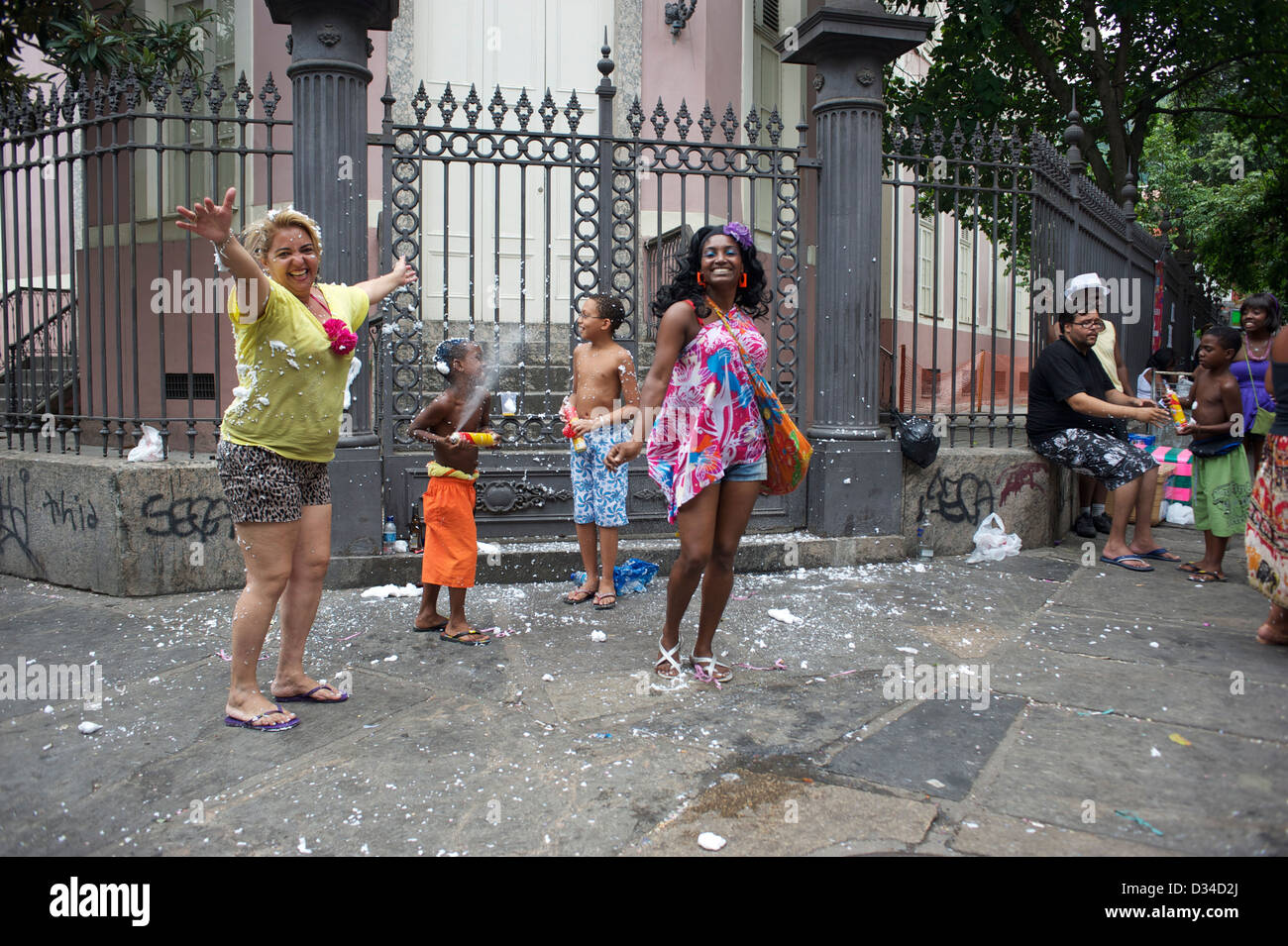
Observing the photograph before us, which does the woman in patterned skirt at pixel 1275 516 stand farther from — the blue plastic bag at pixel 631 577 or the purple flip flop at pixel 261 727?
the purple flip flop at pixel 261 727

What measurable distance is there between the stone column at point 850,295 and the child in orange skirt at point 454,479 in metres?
2.74

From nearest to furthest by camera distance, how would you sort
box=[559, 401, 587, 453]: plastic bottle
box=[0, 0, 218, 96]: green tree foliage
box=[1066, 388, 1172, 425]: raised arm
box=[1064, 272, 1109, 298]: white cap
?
box=[559, 401, 587, 453]: plastic bottle → box=[1066, 388, 1172, 425]: raised arm → box=[1064, 272, 1109, 298]: white cap → box=[0, 0, 218, 96]: green tree foliage

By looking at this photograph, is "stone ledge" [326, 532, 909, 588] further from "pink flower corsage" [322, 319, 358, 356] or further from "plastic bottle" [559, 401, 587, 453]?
"pink flower corsage" [322, 319, 358, 356]

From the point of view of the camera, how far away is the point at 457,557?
183 inches

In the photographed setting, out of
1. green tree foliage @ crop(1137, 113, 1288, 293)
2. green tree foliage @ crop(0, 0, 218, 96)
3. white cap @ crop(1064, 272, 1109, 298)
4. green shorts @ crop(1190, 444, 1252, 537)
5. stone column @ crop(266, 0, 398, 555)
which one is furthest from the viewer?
green tree foliage @ crop(1137, 113, 1288, 293)

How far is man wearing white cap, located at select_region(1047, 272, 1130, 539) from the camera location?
23.7 feet

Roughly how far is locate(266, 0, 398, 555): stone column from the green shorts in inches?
206

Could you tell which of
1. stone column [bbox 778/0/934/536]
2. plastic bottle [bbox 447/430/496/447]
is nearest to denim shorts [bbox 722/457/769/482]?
plastic bottle [bbox 447/430/496/447]

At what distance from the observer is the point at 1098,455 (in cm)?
679

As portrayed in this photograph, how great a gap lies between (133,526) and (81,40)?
17.8 feet

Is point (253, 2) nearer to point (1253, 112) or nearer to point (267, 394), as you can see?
point (267, 394)

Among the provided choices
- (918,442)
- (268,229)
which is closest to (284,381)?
(268,229)

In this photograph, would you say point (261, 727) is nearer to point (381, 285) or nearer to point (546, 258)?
point (381, 285)

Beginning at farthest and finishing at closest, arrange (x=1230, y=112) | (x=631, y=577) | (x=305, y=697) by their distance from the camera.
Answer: (x=1230, y=112) → (x=631, y=577) → (x=305, y=697)
